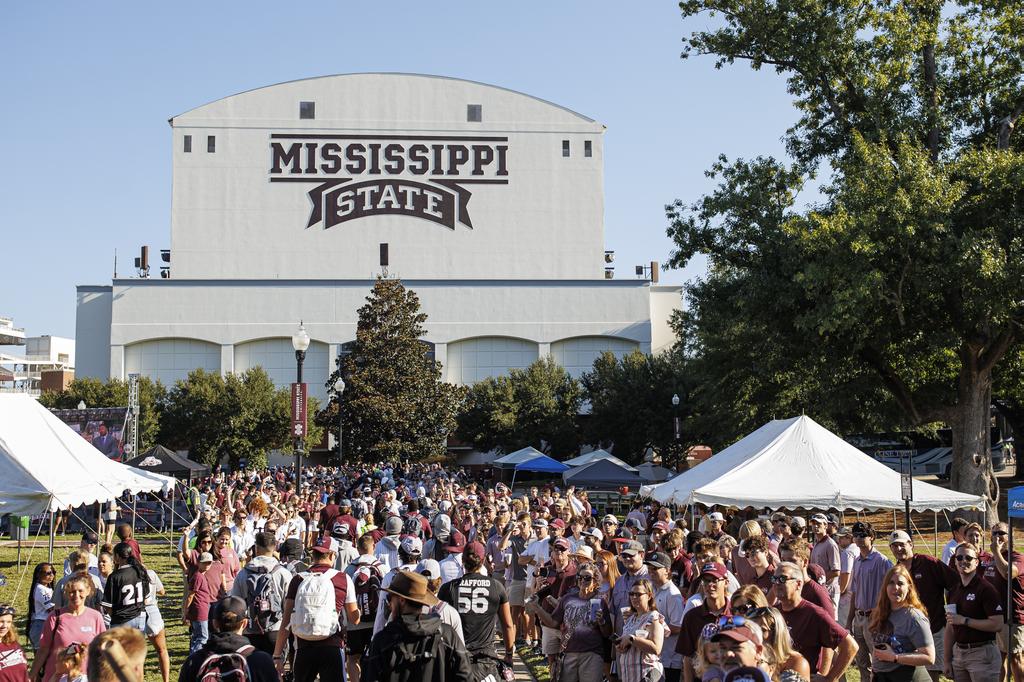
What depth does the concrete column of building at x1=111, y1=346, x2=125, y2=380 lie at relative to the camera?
69312 millimetres

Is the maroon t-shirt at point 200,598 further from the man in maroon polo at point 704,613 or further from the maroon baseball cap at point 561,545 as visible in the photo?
the man in maroon polo at point 704,613

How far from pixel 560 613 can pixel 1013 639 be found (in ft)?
11.9

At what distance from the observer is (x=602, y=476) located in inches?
1267

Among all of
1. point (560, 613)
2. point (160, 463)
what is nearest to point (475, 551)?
point (560, 613)

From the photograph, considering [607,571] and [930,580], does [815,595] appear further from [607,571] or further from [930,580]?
[930,580]

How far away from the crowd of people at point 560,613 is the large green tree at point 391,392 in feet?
135

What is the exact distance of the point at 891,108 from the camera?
27.1 meters

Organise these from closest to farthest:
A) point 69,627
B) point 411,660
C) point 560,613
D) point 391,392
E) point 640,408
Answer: point 411,660 → point 69,627 → point 560,613 → point 391,392 → point 640,408

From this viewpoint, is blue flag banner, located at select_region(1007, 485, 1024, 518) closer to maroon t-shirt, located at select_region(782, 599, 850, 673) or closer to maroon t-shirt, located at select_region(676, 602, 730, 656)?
maroon t-shirt, located at select_region(782, 599, 850, 673)

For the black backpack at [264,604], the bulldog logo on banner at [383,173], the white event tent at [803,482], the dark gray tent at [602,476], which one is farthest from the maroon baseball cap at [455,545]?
the bulldog logo on banner at [383,173]

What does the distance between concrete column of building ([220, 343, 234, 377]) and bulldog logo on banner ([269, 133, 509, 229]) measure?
34.9 ft

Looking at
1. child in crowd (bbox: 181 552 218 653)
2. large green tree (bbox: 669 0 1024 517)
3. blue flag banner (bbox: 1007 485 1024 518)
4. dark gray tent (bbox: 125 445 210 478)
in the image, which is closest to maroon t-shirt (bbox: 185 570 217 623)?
child in crowd (bbox: 181 552 218 653)

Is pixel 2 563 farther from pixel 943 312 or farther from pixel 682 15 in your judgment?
pixel 943 312

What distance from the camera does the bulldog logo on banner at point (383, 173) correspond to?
243 feet
